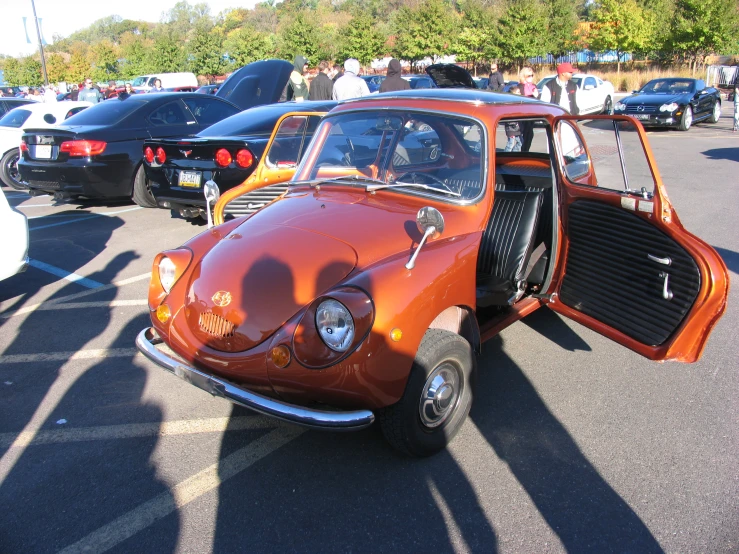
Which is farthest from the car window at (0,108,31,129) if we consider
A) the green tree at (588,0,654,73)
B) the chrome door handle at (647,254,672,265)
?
the green tree at (588,0,654,73)

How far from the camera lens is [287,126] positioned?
624cm

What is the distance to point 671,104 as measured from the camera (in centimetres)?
1700

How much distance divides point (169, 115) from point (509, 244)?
270 inches

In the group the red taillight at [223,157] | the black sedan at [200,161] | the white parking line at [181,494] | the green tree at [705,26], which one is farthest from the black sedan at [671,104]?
the green tree at [705,26]

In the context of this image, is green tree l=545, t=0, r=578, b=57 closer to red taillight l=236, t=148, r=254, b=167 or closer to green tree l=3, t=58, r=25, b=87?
red taillight l=236, t=148, r=254, b=167

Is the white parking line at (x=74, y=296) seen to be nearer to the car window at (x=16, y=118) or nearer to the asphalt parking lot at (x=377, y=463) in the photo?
the asphalt parking lot at (x=377, y=463)

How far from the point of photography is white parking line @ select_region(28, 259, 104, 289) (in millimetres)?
5797

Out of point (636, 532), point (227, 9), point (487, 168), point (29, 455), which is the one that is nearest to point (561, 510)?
point (636, 532)

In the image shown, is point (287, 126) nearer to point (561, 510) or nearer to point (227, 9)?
point (561, 510)

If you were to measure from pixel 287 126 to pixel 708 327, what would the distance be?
459cm

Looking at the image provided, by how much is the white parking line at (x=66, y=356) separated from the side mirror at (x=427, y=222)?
2.53 meters

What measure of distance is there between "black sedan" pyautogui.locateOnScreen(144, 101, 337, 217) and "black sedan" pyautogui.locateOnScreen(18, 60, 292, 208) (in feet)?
4.02

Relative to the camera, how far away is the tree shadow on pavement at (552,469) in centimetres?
256

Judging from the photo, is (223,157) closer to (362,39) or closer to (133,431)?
(133,431)
